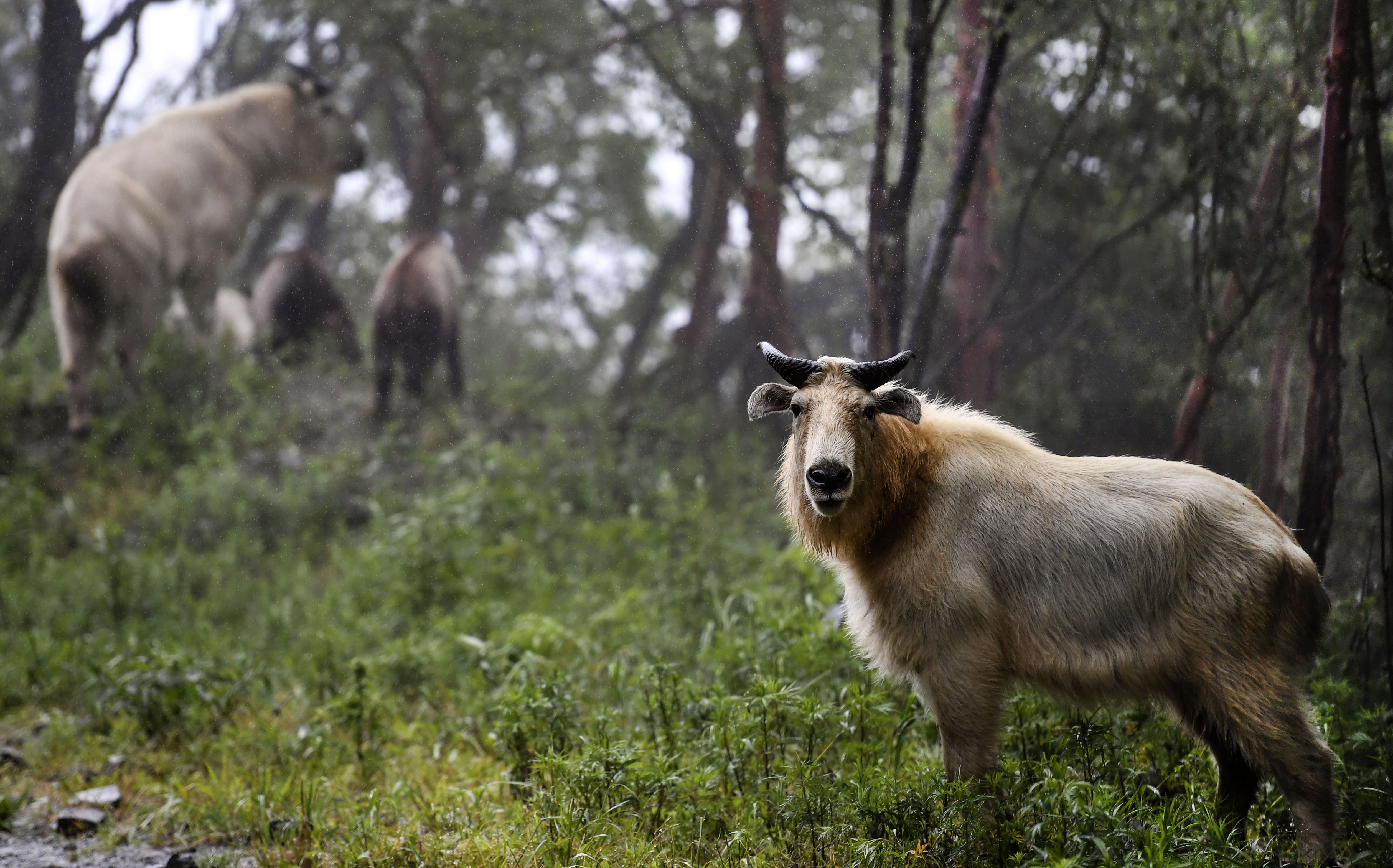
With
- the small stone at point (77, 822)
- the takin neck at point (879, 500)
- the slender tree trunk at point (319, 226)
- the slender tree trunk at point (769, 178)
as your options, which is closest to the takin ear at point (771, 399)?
the takin neck at point (879, 500)

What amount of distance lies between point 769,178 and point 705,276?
1.64 meters

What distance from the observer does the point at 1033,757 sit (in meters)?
3.55

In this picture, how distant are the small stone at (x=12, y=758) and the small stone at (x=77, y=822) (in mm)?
813

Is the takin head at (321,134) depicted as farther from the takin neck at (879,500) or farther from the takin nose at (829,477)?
the takin nose at (829,477)

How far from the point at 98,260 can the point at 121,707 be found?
14.4 feet

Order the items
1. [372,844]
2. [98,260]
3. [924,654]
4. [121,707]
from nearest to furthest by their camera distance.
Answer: [924,654] → [372,844] → [121,707] → [98,260]

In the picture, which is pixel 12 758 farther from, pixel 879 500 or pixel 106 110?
pixel 106 110

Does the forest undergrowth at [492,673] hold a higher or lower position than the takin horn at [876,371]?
lower

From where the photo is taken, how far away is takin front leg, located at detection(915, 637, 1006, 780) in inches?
117

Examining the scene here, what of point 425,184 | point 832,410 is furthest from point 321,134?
point 832,410

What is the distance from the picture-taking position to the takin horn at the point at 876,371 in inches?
120

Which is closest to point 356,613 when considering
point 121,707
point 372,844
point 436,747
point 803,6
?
point 121,707

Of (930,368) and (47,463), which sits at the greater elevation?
(930,368)

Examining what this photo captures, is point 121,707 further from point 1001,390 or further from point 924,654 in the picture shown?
point 1001,390
